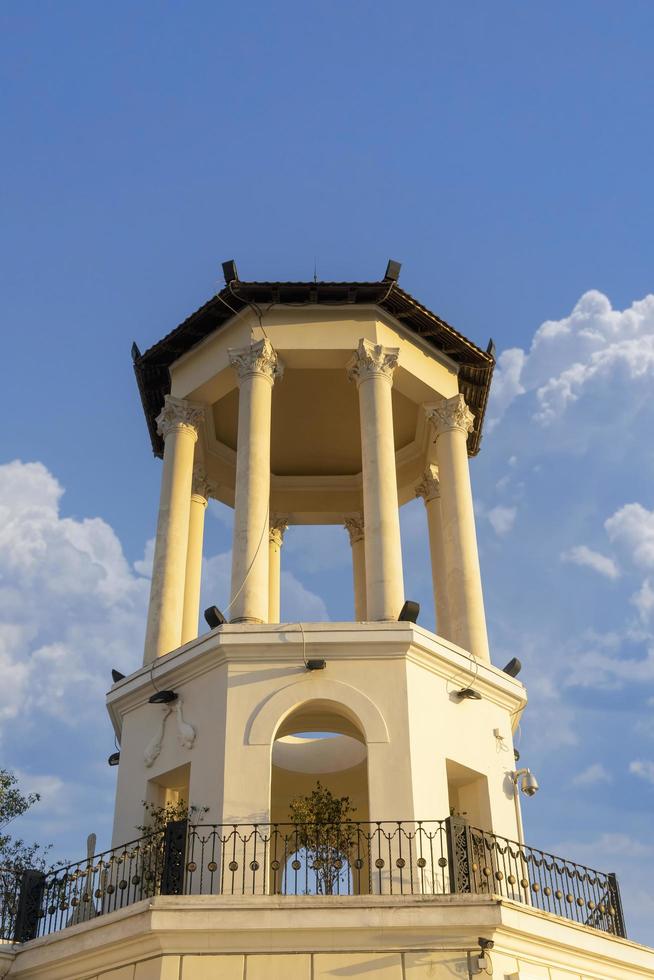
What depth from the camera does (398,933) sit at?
15562mm

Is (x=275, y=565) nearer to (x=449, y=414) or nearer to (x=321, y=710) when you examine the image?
(x=449, y=414)

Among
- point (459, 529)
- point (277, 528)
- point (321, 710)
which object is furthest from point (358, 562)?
point (321, 710)

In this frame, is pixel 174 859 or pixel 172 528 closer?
pixel 174 859

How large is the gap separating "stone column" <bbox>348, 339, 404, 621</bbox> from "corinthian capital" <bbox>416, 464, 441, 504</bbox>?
4.18 m

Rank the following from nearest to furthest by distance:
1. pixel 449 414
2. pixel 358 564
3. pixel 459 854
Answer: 1. pixel 459 854
2. pixel 449 414
3. pixel 358 564

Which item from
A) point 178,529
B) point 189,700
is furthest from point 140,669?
point 178,529

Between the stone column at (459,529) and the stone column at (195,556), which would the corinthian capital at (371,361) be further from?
the stone column at (195,556)

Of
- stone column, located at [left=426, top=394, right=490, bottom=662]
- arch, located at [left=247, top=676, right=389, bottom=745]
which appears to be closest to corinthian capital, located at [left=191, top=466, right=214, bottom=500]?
stone column, located at [left=426, top=394, right=490, bottom=662]

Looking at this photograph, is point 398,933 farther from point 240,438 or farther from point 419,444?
point 419,444

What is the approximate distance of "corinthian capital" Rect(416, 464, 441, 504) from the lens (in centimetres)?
2646

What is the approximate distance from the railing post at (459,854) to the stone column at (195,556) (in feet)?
27.6

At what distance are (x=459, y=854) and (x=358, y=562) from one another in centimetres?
1190

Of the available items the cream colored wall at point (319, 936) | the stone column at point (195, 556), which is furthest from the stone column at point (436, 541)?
the cream colored wall at point (319, 936)

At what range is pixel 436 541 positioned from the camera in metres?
25.8
